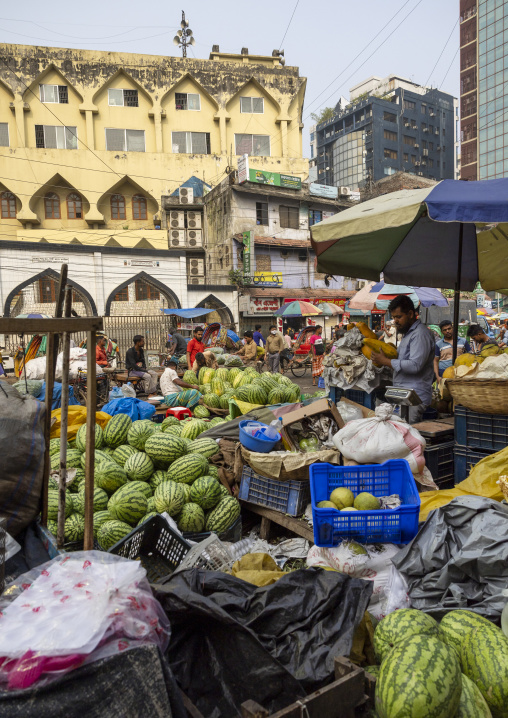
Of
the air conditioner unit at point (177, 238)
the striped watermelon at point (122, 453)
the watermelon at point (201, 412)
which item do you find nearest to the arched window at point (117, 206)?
the air conditioner unit at point (177, 238)

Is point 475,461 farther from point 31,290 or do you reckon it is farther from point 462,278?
point 31,290

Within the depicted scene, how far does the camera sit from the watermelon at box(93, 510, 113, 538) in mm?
3683

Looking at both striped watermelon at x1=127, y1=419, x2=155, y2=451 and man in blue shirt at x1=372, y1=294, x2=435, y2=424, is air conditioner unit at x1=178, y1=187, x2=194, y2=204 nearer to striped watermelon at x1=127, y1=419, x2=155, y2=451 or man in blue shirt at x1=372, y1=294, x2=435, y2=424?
striped watermelon at x1=127, y1=419, x2=155, y2=451

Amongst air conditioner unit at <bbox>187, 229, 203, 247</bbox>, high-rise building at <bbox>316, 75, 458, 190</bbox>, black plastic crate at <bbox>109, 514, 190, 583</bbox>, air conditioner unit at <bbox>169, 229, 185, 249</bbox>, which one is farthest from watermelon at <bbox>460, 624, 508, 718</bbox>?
high-rise building at <bbox>316, 75, 458, 190</bbox>

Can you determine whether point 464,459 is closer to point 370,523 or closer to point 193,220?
point 370,523

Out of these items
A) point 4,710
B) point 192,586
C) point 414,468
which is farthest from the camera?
point 414,468

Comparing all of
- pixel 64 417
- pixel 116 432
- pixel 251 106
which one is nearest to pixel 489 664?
pixel 64 417

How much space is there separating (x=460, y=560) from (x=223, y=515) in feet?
6.58

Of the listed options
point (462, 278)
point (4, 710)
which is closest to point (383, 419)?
point (4, 710)

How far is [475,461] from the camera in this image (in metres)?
3.64

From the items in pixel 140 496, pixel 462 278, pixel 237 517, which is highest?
pixel 462 278

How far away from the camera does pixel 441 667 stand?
65.7 inches

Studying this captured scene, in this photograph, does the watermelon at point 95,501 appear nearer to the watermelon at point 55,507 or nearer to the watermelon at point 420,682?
the watermelon at point 55,507

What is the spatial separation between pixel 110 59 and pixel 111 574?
41.3 m
